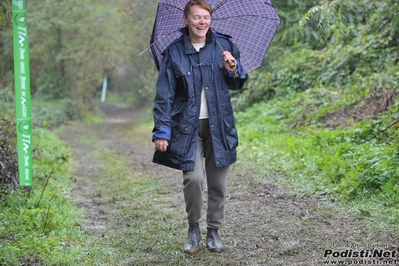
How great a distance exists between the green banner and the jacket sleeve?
216cm

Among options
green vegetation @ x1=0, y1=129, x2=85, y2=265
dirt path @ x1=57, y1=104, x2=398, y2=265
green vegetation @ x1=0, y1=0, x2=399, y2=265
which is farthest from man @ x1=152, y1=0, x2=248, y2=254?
green vegetation @ x1=0, y1=129, x2=85, y2=265

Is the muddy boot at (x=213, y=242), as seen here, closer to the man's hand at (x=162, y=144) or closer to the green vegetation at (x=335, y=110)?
the man's hand at (x=162, y=144)

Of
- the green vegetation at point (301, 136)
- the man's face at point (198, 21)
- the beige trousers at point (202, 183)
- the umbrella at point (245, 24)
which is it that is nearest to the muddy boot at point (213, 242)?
the beige trousers at point (202, 183)

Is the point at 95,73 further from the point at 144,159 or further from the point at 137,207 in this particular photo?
the point at 137,207

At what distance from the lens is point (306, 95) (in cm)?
1326

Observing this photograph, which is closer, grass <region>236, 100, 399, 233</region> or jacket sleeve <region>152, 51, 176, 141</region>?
jacket sleeve <region>152, 51, 176, 141</region>

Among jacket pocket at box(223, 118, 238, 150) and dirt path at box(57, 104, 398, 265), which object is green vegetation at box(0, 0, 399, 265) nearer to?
dirt path at box(57, 104, 398, 265)

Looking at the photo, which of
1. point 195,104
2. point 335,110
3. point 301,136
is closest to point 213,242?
point 195,104

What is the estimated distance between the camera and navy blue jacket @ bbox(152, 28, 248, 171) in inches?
179

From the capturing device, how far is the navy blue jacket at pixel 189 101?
455cm

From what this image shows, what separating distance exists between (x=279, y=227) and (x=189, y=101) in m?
1.79

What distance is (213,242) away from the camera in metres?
4.87

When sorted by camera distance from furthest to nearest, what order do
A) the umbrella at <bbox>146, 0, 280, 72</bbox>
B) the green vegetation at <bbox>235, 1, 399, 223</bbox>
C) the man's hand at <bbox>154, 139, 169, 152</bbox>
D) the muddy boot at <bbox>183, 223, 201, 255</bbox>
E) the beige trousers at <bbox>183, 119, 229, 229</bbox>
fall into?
the green vegetation at <bbox>235, 1, 399, 223</bbox> < the umbrella at <bbox>146, 0, 280, 72</bbox> < the muddy boot at <bbox>183, 223, 201, 255</bbox> < the beige trousers at <bbox>183, 119, 229, 229</bbox> < the man's hand at <bbox>154, 139, 169, 152</bbox>

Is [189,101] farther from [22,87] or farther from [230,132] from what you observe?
[22,87]
